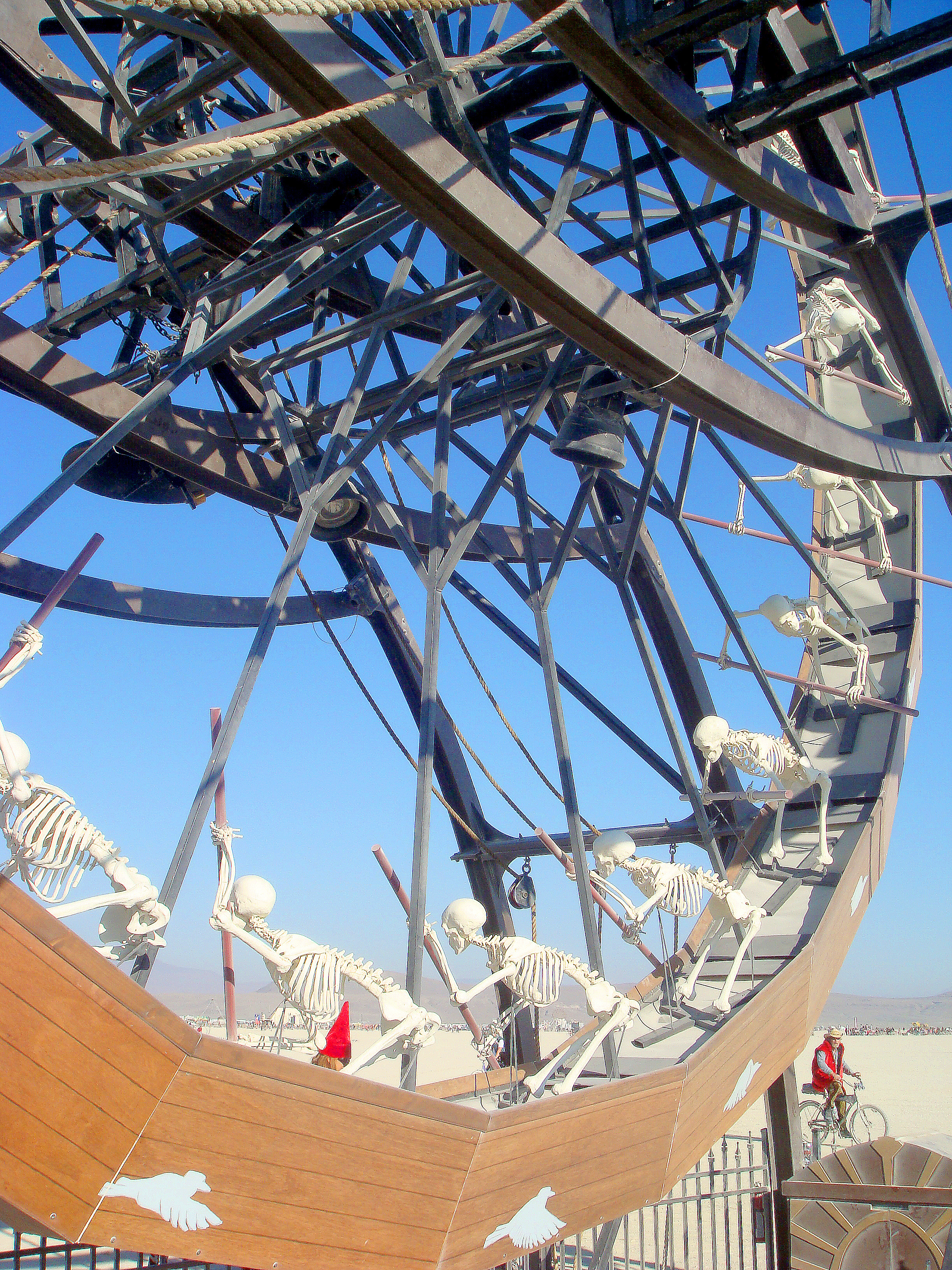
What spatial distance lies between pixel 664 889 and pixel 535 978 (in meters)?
1.62

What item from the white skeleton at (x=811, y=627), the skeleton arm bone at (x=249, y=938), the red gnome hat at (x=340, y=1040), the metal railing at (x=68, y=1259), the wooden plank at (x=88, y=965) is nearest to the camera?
the wooden plank at (x=88, y=965)

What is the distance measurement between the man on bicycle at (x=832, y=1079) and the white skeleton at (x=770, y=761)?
6.17m

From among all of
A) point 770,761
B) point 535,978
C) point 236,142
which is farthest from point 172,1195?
point 770,761

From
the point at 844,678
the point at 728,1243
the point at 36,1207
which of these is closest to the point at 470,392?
the point at 844,678

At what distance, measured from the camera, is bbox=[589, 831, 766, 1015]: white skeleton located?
9.05 m

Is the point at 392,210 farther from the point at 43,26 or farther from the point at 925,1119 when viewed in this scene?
the point at 925,1119

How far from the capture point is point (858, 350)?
15.3 metres

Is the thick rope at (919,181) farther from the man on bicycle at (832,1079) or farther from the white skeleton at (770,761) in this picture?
the man on bicycle at (832,1079)

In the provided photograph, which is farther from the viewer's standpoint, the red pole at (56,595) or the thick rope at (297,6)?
the red pole at (56,595)

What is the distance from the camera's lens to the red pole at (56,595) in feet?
21.1

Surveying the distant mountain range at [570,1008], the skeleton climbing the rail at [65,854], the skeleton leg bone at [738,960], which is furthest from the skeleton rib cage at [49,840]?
the distant mountain range at [570,1008]

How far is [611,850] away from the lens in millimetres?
9031

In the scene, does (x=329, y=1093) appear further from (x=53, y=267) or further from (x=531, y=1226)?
(x=53, y=267)

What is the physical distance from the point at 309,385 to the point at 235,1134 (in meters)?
7.71
